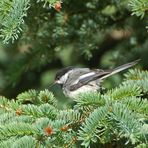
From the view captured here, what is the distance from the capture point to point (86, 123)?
2604 mm

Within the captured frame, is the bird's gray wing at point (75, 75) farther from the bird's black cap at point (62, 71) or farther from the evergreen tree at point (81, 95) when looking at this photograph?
the evergreen tree at point (81, 95)

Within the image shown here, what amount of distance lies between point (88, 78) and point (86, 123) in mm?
1810

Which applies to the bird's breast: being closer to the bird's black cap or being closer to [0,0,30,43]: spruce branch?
the bird's black cap

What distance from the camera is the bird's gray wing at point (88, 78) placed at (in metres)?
4.18

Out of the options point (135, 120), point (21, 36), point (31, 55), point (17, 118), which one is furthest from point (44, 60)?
point (135, 120)

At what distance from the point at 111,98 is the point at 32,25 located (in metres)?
1.65

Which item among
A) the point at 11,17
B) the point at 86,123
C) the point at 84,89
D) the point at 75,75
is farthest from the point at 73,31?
the point at 86,123

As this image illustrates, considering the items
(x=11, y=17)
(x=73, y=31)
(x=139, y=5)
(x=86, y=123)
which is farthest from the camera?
(x=73, y=31)

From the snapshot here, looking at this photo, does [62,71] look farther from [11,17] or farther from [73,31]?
[11,17]

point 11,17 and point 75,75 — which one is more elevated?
point 75,75

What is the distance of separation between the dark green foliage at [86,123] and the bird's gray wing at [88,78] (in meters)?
1.22

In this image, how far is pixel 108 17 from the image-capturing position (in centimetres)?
467

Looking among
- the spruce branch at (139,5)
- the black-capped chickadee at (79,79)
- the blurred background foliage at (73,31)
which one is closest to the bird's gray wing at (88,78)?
the black-capped chickadee at (79,79)

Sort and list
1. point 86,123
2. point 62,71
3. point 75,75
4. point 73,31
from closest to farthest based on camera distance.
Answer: point 86,123, point 73,31, point 75,75, point 62,71
